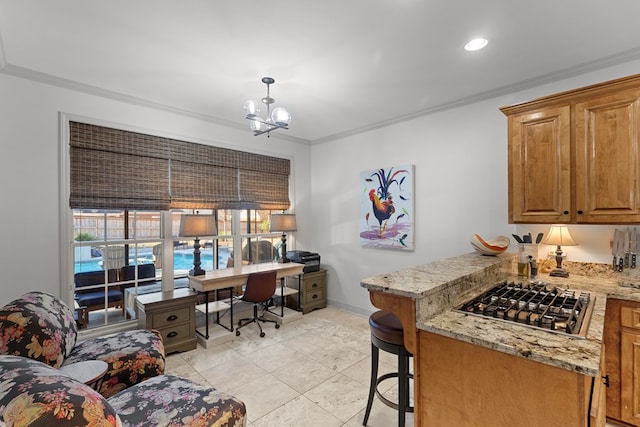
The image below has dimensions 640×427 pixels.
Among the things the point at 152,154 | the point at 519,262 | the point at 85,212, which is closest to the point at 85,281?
the point at 85,212

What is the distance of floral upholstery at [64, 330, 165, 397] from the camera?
200 centimetres

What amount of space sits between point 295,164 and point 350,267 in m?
1.88

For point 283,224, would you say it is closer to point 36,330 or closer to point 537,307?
point 36,330

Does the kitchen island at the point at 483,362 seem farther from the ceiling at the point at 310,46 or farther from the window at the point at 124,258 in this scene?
the window at the point at 124,258

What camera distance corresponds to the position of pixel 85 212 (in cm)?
307

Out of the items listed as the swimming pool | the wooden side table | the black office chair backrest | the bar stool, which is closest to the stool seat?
the bar stool

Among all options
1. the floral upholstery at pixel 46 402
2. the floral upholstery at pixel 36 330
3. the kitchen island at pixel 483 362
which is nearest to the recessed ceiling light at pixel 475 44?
the kitchen island at pixel 483 362

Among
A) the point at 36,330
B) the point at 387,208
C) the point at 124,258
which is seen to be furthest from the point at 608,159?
the point at 124,258

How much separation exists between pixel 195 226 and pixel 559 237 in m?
3.59

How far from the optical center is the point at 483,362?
4.12 ft

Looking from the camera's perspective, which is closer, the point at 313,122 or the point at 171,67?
the point at 171,67

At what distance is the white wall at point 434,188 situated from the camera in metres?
2.92

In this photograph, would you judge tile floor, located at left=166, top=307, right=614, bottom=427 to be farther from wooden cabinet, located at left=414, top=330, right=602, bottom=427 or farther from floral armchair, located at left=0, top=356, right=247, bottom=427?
wooden cabinet, located at left=414, top=330, right=602, bottom=427

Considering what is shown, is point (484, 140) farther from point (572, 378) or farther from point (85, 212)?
point (85, 212)
